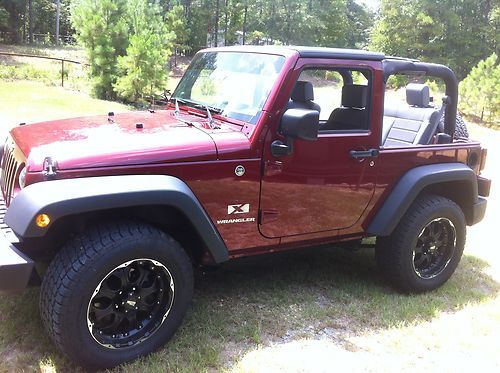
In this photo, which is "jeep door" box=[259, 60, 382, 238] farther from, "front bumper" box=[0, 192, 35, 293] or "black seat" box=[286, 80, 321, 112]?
"front bumper" box=[0, 192, 35, 293]

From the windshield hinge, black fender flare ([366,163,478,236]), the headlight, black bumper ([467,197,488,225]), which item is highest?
the windshield hinge

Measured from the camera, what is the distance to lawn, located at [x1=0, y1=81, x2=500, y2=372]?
313 centimetres

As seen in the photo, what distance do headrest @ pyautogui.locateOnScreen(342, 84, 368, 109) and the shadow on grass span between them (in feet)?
4.91

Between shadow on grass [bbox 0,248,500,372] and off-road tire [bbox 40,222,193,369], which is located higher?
off-road tire [bbox 40,222,193,369]

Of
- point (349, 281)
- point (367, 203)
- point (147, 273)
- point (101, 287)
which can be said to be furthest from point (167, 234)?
point (349, 281)

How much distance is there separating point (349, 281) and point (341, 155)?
4.27ft

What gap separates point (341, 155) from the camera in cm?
368

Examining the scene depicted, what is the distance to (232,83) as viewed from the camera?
373 cm

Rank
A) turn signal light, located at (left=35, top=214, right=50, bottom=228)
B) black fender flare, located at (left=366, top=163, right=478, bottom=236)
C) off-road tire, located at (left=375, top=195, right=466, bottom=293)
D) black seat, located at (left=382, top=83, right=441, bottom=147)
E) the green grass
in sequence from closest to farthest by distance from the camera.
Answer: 1. turn signal light, located at (left=35, top=214, right=50, bottom=228)
2. black fender flare, located at (left=366, top=163, right=478, bottom=236)
3. off-road tire, located at (left=375, top=195, right=466, bottom=293)
4. black seat, located at (left=382, top=83, right=441, bottom=147)
5. the green grass

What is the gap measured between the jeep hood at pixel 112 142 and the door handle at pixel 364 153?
3.56ft

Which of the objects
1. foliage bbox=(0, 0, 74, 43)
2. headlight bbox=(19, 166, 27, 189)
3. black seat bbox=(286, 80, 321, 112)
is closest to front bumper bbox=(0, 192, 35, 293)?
headlight bbox=(19, 166, 27, 189)

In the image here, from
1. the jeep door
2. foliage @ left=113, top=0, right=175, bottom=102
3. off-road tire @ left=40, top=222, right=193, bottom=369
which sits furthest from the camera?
foliage @ left=113, top=0, right=175, bottom=102

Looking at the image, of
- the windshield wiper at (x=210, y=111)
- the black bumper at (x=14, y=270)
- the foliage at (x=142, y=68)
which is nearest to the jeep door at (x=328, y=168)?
the windshield wiper at (x=210, y=111)

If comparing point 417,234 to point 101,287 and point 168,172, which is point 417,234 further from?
point 101,287
